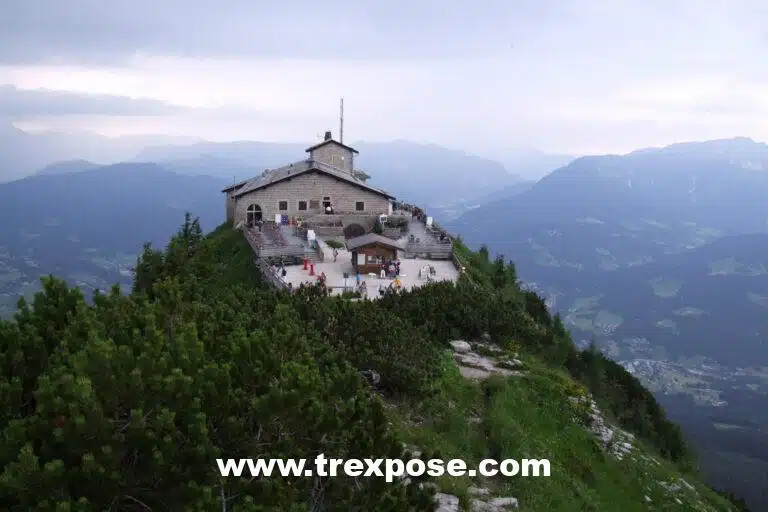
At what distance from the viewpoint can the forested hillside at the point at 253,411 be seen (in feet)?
24.4

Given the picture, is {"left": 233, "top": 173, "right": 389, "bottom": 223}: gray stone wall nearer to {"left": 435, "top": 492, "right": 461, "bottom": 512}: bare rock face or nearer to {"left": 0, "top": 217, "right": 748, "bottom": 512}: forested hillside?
{"left": 0, "top": 217, "right": 748, "bottom": 512}: forested hillside

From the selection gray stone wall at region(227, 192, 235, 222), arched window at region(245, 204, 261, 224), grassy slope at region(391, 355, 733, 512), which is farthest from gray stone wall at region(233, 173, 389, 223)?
grassy slope at region(391, 355, 733, 512)

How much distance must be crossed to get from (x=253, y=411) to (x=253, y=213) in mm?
38249

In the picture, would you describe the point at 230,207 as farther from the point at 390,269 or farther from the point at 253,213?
the point at 390,269

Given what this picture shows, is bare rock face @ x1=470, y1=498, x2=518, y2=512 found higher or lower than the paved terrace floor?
lower

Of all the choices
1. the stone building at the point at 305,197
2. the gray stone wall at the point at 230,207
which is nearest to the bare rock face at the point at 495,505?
the stone building at the point at 305,197

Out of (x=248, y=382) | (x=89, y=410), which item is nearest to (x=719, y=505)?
(x=248, y=382)

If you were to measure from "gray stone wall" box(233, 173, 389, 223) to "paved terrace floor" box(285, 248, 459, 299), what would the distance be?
10.2 m

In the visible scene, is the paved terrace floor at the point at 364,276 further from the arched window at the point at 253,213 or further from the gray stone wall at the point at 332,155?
the gray stone wall at the point at 332,155

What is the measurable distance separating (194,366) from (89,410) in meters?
1.92

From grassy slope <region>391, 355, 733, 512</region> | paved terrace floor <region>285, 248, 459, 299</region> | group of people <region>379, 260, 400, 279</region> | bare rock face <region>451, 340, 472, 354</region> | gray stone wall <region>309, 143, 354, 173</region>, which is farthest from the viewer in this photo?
gray stone wall <region>309, 143, 354, 173</region>

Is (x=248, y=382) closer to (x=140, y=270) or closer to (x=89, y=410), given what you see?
(x=89, y=410)

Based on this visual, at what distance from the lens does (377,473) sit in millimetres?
9297

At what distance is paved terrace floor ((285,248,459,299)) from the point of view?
2970 centimetres
